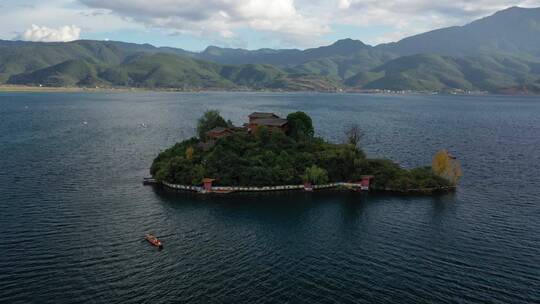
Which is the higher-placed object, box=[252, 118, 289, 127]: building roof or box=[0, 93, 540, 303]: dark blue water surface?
box=[252, 118, 289, 127]: building roof

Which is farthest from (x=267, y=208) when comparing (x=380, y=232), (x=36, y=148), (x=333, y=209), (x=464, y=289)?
(x=36, y=148)

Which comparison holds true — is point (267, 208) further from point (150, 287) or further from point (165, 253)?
point (150, 287)

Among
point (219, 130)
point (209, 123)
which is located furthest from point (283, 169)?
point (209, 123)

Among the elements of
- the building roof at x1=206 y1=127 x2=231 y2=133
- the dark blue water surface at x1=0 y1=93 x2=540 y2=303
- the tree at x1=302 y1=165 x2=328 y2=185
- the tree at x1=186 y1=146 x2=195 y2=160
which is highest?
the building roof at x1=206 y1=127 x2=231 y2=133

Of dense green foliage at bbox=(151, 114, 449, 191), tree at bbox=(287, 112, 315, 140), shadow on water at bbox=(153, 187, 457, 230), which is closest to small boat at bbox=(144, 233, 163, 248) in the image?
shadow on water at bbox=(153, 187, 457, 230)

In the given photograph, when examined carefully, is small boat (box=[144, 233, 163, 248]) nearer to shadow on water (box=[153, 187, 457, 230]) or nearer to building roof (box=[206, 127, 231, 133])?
shadow on water (box=[153, 187, 457, 230])

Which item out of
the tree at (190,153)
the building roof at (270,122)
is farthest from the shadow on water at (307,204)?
the building roof at (270,122)

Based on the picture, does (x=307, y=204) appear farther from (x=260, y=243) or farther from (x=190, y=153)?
(x=190, y=153)

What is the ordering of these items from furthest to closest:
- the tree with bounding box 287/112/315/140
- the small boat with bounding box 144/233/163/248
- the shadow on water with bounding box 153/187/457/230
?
the tree with bounding box 287/112/315/140 < the shadow on water with bounding box 153/187/457/230 < the small boat with bounding box 144/233/163/248

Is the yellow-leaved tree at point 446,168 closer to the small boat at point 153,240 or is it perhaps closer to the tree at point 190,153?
the tree at point 190,153
